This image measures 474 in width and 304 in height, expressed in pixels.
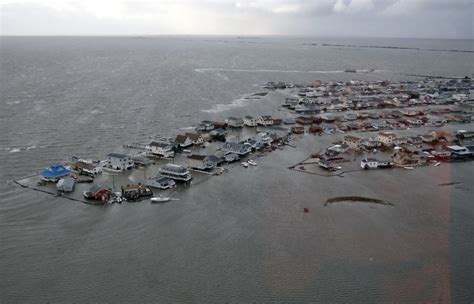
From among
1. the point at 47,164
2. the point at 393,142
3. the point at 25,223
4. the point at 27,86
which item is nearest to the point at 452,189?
the point at 393,142

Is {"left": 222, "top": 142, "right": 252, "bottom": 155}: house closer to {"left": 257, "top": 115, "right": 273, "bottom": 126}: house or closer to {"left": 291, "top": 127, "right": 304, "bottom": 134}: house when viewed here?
{"left": 291, "top": 127, "right": 304, "bottom": 134}: house

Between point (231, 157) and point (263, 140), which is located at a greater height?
point (263, 140)

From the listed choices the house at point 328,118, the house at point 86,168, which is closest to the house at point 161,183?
the house at point 86,168

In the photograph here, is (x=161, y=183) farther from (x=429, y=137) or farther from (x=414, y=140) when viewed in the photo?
(x=429, y=137)

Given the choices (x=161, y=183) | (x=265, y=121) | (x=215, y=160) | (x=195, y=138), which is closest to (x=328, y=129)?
(x=265, y=121)

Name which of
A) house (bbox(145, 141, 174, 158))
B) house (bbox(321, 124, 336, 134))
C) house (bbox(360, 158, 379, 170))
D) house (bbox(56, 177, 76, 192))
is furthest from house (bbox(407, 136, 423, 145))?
house (bbox(56, 177, 76, 192))

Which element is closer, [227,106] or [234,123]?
[234,123]

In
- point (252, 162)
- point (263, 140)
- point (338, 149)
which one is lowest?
point (252, 162)
